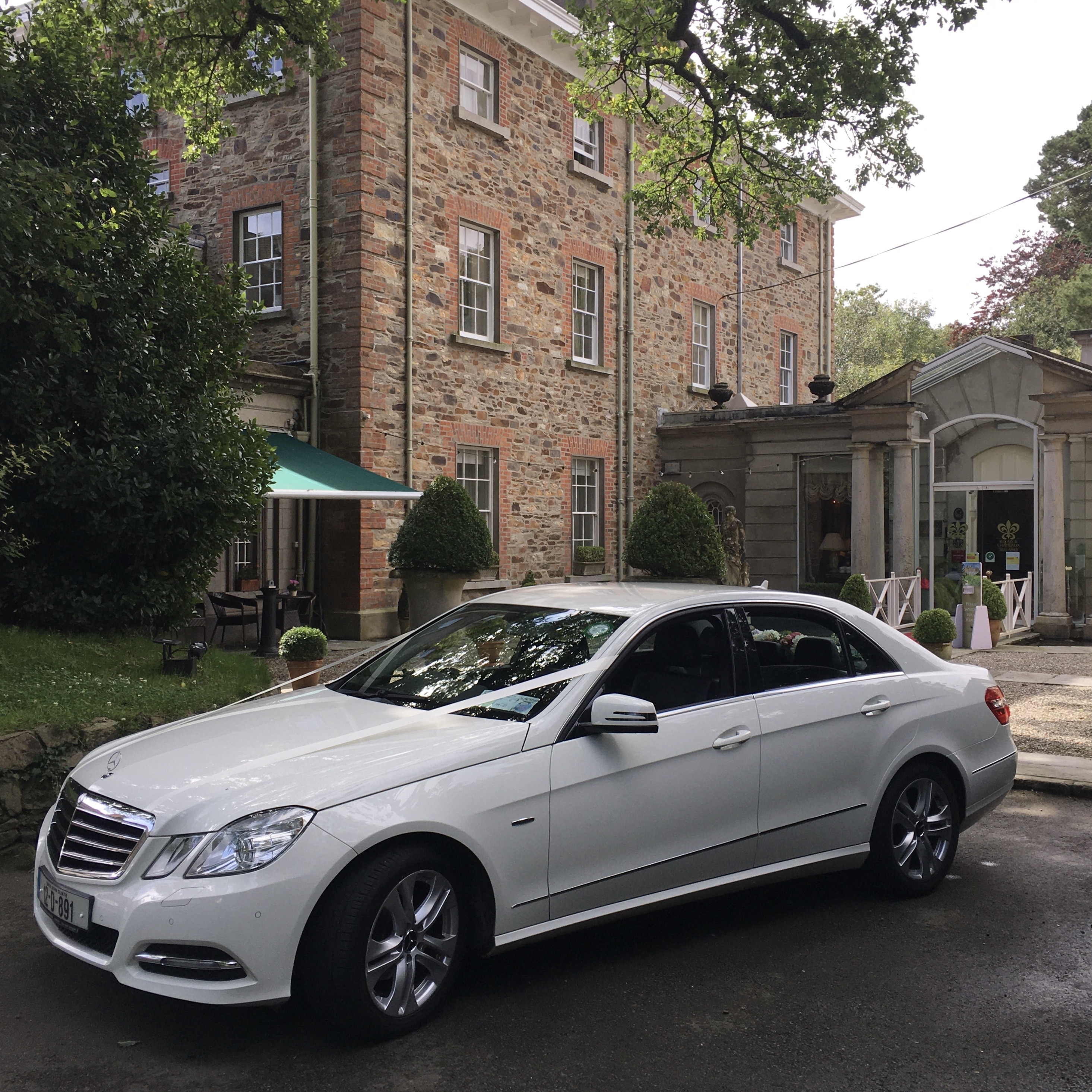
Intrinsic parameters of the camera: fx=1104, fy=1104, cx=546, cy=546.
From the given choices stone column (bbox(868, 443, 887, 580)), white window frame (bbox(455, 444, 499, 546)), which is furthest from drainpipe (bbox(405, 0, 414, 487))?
stone column (bbox(868, 443, 887, 580))

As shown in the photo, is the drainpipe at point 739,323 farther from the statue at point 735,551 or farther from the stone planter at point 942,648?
the stone planter at point 942,648

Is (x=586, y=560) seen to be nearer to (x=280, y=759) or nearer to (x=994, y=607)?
(x=994, y=607)

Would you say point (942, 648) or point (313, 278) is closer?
point (942, 648)

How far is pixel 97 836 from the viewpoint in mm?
3930

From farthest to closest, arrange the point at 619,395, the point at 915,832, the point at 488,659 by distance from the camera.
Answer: the point at 619,395
the point at 915,832
the point at 488,659

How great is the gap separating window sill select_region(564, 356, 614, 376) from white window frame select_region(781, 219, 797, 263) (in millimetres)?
8035

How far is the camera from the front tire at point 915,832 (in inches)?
208

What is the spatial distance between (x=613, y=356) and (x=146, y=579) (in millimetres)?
13281

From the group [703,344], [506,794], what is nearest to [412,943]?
[506,794]

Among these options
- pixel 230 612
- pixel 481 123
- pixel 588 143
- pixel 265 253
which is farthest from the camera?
pixel 588 143

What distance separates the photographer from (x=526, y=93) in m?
18.8

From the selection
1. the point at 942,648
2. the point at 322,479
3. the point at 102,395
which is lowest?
the point at 942,648

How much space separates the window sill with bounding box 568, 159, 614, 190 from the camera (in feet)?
64.7

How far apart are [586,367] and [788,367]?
9122mm
